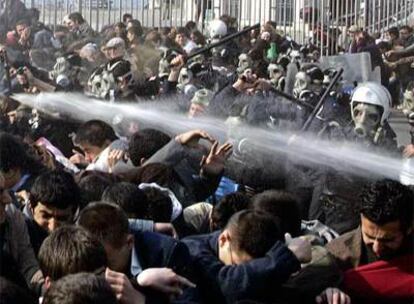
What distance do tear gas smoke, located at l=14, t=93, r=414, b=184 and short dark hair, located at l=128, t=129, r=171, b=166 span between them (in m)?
0.91

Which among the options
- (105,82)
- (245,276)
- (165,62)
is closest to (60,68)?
(165,62)

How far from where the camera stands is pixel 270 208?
5113 mm

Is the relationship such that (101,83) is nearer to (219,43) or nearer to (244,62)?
(219,43)

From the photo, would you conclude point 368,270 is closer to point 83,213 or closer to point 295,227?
point 295,227

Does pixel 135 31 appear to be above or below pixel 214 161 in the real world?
above

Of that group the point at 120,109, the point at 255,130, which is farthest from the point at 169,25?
the point at 255,130

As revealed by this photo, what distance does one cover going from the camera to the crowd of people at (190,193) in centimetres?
429

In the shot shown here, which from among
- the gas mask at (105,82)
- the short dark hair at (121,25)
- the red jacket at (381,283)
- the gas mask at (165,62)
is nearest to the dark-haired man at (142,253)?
the red jacket at (381,283)

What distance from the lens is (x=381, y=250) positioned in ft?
15.6

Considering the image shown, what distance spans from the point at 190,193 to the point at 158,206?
3.63 ft

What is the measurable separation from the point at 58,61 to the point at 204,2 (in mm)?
3401

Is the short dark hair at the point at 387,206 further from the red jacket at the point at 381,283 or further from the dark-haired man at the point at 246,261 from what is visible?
the dark-haired man at the point at 246,261

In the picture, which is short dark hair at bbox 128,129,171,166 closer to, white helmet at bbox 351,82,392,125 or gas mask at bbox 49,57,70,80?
white helmet at bbox 351,82,392,125

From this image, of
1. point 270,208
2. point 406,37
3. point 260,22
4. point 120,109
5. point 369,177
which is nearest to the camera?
point 270,208
